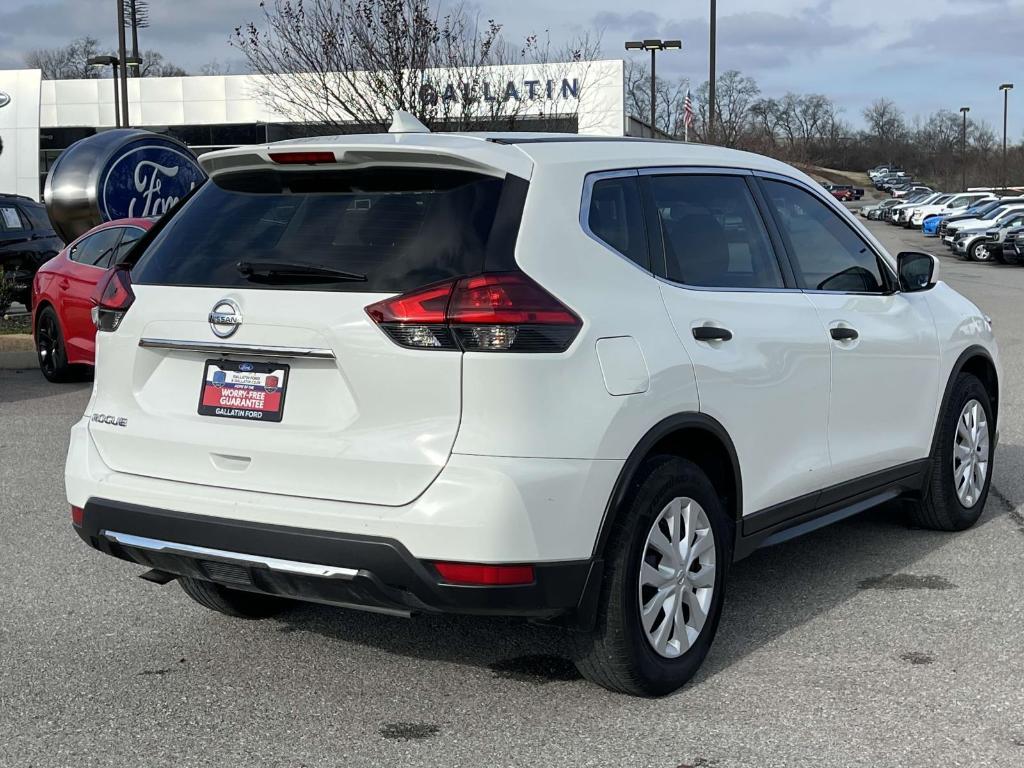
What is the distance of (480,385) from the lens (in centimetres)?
367

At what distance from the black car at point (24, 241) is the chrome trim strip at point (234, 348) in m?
14.4

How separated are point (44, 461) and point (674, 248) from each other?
5.47m

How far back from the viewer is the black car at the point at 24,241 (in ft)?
58.9

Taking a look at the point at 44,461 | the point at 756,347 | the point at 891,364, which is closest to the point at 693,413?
the point at 756,347

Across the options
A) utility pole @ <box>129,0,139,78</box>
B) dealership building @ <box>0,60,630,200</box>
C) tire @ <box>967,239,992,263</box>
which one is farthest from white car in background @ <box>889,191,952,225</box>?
utility pole @ <box>129,0,139,78</box>

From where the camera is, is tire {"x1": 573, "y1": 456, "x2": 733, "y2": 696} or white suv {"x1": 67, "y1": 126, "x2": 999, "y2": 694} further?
tire {"x1": 573, "y1": 456, "x2": 733, "y2": 696}

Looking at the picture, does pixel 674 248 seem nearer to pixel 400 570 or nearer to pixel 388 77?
pixel 400 570

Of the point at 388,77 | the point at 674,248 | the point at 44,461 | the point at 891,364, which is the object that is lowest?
the point at 44,461

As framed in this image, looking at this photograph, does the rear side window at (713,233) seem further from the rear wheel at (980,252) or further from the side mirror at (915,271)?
the rear wheel at (980,252)

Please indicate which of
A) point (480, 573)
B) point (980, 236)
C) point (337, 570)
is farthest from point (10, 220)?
point (980, 236)

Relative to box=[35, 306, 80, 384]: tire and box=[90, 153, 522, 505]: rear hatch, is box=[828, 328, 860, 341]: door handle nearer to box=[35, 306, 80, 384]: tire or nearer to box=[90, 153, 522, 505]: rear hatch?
box=[90, 153, 522, 505]: rear hatch

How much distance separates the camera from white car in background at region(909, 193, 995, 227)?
54719 millimetres

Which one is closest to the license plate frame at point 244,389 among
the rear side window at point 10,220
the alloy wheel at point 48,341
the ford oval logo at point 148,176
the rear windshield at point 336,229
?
the rear windshield at point 336,229

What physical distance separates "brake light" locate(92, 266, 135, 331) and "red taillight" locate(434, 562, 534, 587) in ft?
4.80
